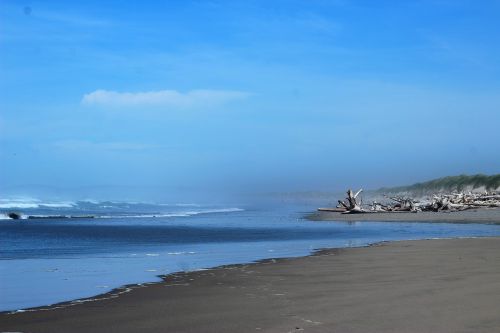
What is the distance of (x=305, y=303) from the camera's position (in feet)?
30.3

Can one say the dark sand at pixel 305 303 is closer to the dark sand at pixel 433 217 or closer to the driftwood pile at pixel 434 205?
the dark sand at pixel 433 217

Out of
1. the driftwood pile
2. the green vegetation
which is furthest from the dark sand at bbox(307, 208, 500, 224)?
the green vegetation

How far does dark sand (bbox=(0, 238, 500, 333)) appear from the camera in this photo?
304 inches

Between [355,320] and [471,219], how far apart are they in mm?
30292

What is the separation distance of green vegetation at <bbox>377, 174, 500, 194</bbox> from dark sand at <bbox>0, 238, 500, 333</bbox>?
66609mm

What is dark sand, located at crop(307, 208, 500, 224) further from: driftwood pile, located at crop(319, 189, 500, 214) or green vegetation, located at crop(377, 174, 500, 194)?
green vegetation, located at crop(377, 174, 500, 194)

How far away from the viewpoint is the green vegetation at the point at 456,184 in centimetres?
7731

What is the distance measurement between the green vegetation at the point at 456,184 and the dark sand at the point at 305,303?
219ft

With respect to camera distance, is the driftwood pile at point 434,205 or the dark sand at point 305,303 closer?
the dark sand at point 305,303

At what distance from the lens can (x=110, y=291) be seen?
11.1 metres

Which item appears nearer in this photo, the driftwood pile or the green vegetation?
the driftwood pile

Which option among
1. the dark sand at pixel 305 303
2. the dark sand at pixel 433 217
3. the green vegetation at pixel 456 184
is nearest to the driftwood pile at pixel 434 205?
the dark sand at pixel 433 217

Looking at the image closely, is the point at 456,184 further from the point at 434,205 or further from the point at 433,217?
the point at 433,217

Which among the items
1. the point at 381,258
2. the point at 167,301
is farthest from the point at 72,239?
the point at 167,301
